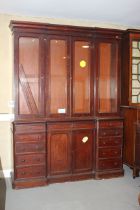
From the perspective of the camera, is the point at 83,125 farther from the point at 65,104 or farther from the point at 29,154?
the point at 29,154

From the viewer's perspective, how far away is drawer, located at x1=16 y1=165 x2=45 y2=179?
10.7 ft

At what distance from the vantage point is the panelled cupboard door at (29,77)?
332cm

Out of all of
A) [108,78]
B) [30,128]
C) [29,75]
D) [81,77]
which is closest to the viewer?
[30,128]

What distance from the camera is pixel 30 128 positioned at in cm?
329

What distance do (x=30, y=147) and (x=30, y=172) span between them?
35cm

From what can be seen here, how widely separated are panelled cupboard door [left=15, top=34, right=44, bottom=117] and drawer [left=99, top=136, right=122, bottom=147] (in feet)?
3.35

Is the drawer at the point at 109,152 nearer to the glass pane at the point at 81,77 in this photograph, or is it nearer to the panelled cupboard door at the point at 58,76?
the glass pane at the point at 81,77

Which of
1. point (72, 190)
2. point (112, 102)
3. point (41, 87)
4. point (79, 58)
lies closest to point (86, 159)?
point (72, 190)

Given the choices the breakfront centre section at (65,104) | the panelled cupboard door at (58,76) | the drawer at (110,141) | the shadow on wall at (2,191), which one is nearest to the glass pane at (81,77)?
the breakfront centre section at (65,104)

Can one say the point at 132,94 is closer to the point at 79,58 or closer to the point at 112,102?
the point at 112,102

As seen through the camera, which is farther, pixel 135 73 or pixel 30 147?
pixel 135 73

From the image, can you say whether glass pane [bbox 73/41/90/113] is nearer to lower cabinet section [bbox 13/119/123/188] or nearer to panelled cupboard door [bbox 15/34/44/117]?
lower cabinet section [bbox 13/119/123/188]

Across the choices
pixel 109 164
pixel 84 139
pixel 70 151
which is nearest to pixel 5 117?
pixel 70 151

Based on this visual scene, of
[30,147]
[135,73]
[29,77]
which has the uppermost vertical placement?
[135,73]
